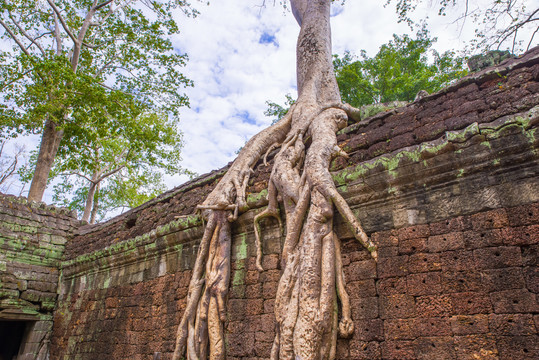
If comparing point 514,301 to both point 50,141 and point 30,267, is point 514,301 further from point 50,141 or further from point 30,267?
point 50,141

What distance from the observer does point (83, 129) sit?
987cm

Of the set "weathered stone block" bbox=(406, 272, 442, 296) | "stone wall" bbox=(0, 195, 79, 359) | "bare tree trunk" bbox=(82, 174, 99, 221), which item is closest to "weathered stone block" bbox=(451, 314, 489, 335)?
"weathered stone block" bbox=(406, 272, 442, 296)

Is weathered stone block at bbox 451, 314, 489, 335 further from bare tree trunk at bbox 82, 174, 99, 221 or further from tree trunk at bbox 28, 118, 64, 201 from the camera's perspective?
bare tree trunk at bbox 82, 174, 99, 221

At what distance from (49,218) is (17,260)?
3.35 feet

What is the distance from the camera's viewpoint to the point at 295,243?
3.37 meters

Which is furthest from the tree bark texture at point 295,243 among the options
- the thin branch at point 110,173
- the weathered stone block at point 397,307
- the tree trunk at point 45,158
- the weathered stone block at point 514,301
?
the thin branch at point 110,173

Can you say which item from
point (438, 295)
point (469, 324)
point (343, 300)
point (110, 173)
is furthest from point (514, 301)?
point (110, 173)

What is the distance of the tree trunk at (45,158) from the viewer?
29.4ft

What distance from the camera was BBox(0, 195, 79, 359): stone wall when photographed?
634 cm

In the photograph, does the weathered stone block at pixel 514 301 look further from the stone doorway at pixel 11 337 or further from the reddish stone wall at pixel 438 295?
the stone doorway at pixel 11 337

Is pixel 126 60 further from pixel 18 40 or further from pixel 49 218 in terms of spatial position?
pixel 49 218

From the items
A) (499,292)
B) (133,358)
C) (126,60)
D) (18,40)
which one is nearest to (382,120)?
(499,292)

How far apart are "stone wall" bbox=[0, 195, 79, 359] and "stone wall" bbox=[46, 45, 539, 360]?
11.2 ft

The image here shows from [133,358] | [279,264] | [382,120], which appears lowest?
[133,358]
